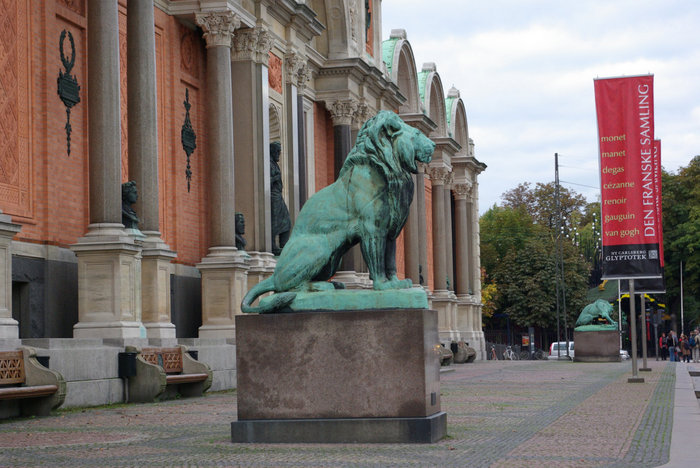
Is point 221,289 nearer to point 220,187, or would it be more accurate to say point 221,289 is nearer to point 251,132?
point 220,187

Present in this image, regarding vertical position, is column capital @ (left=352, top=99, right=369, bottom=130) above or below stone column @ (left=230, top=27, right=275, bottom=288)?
above

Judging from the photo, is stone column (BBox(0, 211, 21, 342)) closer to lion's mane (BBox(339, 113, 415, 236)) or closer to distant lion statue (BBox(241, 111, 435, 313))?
distant lion statue (BBox(241, 111, 435, 313))

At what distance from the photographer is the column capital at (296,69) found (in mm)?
32125

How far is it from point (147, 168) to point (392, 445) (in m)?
13.0

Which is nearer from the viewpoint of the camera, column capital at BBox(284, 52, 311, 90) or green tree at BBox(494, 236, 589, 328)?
column capital at BBox(284, 52, 311, 90)

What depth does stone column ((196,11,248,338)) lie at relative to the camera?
2567cm

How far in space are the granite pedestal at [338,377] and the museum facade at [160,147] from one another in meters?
6.04

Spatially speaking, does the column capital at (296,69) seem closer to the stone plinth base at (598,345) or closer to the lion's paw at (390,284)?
the stone plinth base at (598,345)

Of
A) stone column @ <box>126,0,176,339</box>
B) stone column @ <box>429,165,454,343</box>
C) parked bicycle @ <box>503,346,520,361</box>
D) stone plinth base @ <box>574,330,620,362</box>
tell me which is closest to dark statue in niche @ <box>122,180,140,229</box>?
stone column @ <box>126,0,176,339</box>

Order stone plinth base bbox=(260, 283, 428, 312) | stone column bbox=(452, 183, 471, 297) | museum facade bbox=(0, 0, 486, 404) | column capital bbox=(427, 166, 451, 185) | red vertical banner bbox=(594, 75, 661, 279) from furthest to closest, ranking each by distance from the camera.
Result: stone column bbox=(452, 183, 471, 297) → column capital bbox=(427, 166, 451, 185) → red vertical banner bbox=(594, 75, 661, 279) → museum facade bbox=(0, 0, 486, 404) → stone plinth base bbox=(260, 283, 428, 312)

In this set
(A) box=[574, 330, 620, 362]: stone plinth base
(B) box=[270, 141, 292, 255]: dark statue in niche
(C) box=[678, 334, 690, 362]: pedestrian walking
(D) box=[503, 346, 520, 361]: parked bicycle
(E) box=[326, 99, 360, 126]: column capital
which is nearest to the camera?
(B) box=[270, 141, 292, 255]: dark statue in niche

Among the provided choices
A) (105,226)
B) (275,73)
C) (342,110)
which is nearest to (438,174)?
(342,110)

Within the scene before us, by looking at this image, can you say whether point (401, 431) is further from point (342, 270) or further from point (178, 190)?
point (342, 270)

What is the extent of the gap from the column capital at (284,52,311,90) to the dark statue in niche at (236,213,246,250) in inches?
249
